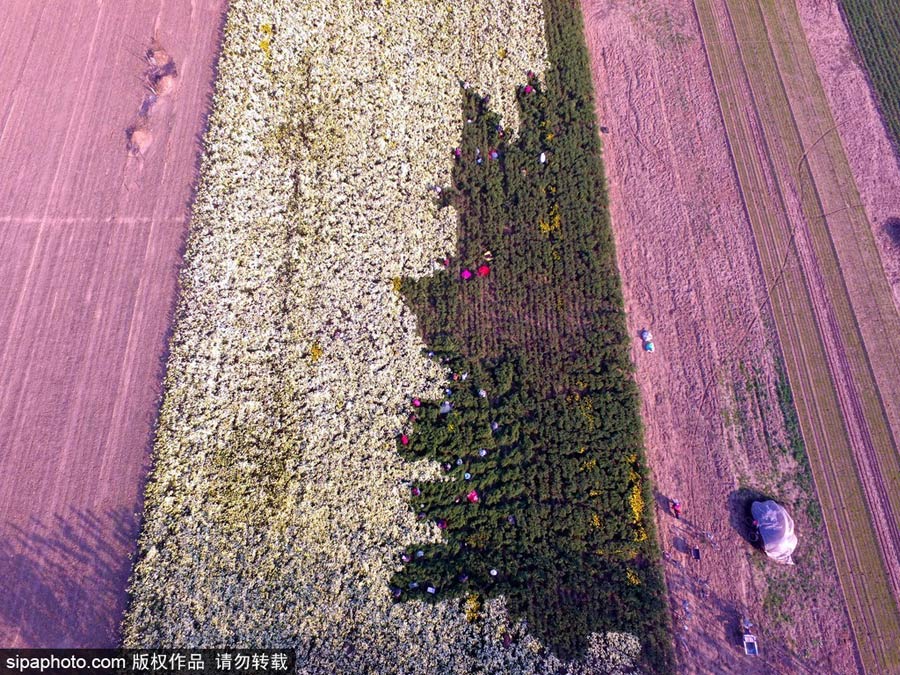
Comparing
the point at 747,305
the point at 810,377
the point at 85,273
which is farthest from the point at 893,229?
the point at 85,273

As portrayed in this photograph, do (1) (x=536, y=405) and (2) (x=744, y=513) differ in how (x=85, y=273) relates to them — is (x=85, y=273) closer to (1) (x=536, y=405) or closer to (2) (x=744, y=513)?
(1) (x=536, y=405)

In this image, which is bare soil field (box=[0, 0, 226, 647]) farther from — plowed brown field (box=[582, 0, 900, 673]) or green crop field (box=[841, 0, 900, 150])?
green crop field (box=[841, 0, 900, 150])

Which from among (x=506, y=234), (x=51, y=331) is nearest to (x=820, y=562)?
(x=506, y=234)

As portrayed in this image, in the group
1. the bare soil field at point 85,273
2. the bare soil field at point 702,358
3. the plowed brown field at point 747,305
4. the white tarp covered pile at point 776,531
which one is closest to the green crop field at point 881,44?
the plowed brown field at point 747,305

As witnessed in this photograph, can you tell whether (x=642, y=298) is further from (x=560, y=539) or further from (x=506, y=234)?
(x=560, y=539)

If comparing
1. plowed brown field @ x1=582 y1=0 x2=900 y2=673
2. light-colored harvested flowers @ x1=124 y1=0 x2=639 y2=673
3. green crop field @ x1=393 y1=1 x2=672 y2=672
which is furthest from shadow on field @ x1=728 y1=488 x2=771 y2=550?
light-colored harvested flowers @ x1=124 y1=0 x2=639 y2=673

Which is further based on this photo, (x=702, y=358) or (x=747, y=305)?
(x=747, y=305)
